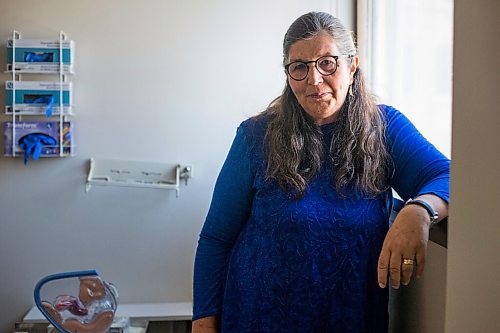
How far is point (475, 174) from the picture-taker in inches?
39.4

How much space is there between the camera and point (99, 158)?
2.71 metres

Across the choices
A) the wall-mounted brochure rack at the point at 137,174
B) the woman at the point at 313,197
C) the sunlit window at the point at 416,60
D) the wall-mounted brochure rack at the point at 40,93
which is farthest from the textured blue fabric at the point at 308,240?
the wall-mounted brochure rack at the point at 40,93

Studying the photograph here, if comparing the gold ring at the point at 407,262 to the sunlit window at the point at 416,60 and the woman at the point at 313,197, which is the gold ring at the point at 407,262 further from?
the sunlit window at the point at 416,60

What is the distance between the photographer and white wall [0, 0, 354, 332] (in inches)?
106

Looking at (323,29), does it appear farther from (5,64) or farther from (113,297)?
(5,64)

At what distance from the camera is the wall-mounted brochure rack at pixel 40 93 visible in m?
2.63

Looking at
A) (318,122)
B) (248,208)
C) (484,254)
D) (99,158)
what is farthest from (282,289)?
(99,158)

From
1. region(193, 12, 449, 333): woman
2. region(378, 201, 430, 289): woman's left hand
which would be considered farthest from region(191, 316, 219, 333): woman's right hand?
region(378, 201, 430, 289): woman's left hand

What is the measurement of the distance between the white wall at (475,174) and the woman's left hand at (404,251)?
3.2 inches

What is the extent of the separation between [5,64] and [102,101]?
16.2 inches

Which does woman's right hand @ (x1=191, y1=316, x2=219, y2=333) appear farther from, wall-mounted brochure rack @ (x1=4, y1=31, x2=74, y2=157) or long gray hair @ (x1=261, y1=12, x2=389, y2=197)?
wall-mounted brochure rack @ (x1=4, y1=31, x2=74, y2=157)

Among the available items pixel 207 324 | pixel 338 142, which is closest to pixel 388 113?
pixel 338 142

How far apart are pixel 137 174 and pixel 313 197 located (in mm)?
1455

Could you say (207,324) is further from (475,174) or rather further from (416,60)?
(416,60)
